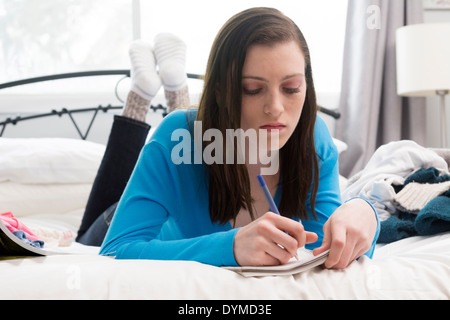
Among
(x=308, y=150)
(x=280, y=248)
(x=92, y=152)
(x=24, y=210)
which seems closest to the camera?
(x=280, y=248)

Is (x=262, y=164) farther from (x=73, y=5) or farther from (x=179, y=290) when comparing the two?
(x=73, y=5)

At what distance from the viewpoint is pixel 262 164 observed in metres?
0.98

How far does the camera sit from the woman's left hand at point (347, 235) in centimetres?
61

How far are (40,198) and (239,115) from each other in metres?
1.19

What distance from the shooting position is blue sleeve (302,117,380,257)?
0.93 meters

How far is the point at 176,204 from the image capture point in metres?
0.92

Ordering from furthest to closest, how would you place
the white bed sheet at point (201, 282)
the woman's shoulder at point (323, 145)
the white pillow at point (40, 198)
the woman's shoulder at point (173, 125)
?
1. the white pillow at point (40, 198)
2. the woman's shoulder at point (323, 145)
3. the woman's shoulder at point (173, 125)
4. the white bed sheet at point (201, 282)

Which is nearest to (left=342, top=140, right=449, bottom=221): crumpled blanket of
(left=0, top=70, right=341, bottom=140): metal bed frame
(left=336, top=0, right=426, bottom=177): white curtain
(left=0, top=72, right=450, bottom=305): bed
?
(left=0, top=72, right=450, bottom=305): bed

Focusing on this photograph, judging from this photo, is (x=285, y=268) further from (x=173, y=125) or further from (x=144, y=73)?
(x=144, y=73)

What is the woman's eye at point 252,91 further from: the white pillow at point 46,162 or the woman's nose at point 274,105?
the white pillow at point 46,162

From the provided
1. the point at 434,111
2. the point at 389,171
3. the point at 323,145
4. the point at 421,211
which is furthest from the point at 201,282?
the point at 434,111

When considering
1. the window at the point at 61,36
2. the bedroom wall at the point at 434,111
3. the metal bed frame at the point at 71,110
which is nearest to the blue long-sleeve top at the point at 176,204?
the metal bed frame at the point at 71,110

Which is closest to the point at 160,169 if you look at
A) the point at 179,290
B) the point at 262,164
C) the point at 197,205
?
the point at 197,205
